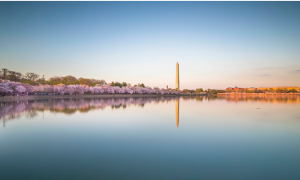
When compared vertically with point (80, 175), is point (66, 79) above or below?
above

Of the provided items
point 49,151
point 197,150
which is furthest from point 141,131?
point 49,151

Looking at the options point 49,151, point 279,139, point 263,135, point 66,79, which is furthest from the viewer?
point 66,79

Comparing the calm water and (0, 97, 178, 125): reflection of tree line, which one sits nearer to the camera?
the calm water

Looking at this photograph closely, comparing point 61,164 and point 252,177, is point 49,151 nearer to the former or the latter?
point 61,164

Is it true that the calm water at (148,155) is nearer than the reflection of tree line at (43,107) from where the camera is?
Yes

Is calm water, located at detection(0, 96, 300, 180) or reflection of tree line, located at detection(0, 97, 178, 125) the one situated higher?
reflection of tree line, located at detection(0, 97, 178, 125)

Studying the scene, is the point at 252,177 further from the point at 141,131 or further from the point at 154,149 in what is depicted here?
the point at 141,131

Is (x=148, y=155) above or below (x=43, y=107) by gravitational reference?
below

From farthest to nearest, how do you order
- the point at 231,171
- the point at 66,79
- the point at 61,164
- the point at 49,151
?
the point at 66,79
the point at 49,151
the point at 61,164
the point at 231,171

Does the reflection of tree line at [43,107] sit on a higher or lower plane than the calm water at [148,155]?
higher

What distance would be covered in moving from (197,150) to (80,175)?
4.26 meters

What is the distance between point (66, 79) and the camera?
86438mm

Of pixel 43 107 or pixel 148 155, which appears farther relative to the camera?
pixel 43 107

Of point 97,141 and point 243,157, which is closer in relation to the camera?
point 243,157
